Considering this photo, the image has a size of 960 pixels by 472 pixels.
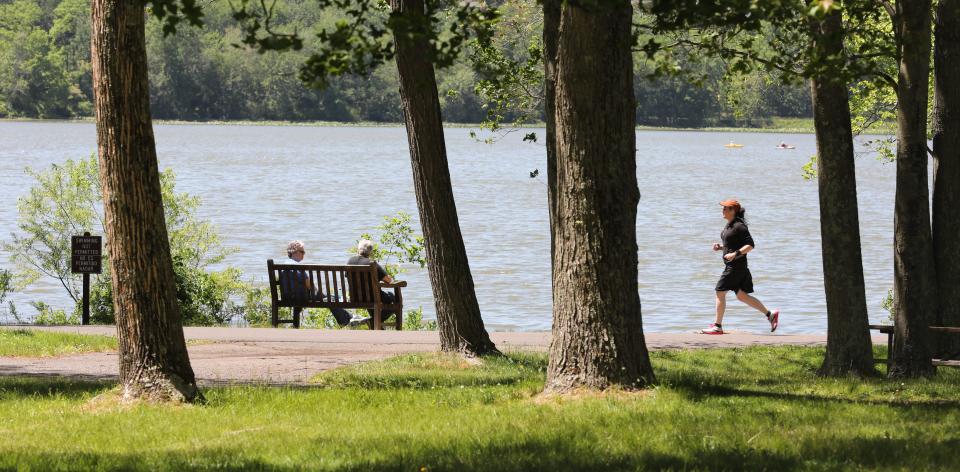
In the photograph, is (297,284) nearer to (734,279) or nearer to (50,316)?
(734,279)

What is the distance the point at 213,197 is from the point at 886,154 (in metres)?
34.5

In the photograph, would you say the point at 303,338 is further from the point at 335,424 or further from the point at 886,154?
the point at 886,154

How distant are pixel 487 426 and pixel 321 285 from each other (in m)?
8.94

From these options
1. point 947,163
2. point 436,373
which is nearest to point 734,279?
point 947,163

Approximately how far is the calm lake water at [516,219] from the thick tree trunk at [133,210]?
6.44 meters

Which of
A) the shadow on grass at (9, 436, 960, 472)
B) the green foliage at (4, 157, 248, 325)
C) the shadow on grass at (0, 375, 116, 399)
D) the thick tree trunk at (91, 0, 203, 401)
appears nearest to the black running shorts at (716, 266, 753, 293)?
the green foliage at (4, 157, 248, 325)

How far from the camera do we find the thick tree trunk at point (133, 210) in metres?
8.77

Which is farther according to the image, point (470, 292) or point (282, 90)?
point (282, 90)

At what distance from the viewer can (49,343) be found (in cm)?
1304

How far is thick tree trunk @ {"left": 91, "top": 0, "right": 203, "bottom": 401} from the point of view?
877 cm

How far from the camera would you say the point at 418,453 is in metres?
6.92

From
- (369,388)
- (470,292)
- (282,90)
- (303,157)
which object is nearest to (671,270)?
(470,292)

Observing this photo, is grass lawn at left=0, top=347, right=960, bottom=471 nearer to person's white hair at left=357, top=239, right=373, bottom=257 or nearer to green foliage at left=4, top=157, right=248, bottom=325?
person's white hair at left=357, top=239, right=373, bottom=257

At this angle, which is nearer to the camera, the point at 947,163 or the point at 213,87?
the point at 947,163
